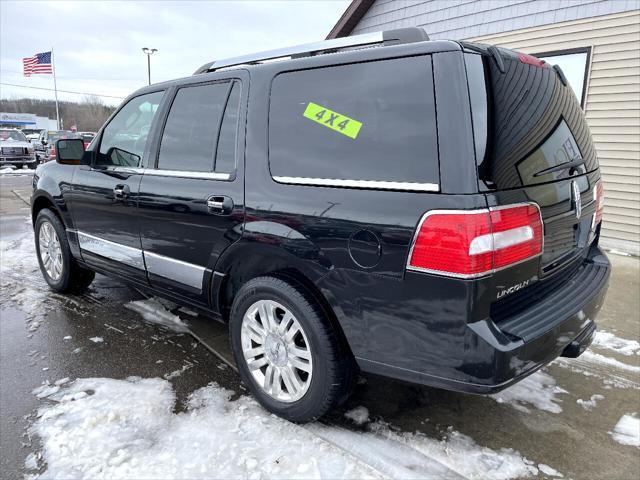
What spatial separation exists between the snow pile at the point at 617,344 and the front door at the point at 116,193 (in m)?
3.53

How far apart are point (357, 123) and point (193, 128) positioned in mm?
1319

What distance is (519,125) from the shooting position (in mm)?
2072

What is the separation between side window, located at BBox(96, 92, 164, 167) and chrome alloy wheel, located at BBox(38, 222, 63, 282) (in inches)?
46.7

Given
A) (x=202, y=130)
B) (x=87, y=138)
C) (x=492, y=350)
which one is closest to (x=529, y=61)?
(x=492, y=350)

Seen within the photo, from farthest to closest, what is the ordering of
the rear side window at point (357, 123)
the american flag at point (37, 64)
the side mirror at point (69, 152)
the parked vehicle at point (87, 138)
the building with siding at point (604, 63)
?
the american flag at point (37, 64)
the building with siding at point (604, 63)
the parked vehicle at point (87, 138)
the side mirror at point (69, 152)
the rear side window at point (357, 123)

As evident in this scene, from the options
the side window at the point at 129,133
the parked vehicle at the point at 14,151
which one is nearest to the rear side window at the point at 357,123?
the side window at the point at 129,133

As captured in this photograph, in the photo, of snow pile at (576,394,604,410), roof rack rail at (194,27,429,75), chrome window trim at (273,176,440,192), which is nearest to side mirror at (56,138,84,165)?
roof rack rail at (194,27,429,75)

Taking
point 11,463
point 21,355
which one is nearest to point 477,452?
point 11,463

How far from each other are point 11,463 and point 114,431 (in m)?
0.45

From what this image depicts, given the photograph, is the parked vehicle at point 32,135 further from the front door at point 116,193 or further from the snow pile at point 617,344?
the snow pile at point 617,344

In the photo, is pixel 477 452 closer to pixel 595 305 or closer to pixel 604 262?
pixel 595 305

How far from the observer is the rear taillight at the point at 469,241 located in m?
1.84

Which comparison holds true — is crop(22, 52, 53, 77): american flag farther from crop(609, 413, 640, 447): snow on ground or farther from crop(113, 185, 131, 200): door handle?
crop(609, 413, 640, 447): snow on ground

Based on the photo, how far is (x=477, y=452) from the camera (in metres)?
2.36
